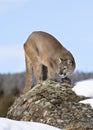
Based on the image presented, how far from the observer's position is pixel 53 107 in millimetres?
8992

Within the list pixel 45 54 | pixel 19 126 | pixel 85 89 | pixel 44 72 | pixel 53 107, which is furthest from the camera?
pixel 45 54

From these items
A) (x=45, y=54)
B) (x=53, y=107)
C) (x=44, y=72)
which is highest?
(x=45, y=54)

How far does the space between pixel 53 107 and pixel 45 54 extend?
4386 mm

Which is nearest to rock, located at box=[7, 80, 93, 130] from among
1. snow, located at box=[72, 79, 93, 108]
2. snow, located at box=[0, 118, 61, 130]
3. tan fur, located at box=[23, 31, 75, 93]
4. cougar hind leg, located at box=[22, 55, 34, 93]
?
snow, located at box=[72, 79, 93, 108]

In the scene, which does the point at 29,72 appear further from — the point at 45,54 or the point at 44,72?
the point at 45,54

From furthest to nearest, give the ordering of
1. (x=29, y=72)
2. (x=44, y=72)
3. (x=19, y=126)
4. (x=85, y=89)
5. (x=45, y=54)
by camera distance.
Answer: (x=45, y=54), (x=44, y=72), (x=29, y=72), (x=85, y=89), (x=19, y=126)

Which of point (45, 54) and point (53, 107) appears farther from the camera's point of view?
point (45, 54)

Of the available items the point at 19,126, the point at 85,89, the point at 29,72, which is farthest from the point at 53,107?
the point at 29,72

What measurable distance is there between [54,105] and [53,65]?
4.27 metres

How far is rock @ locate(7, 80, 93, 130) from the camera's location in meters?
8.72

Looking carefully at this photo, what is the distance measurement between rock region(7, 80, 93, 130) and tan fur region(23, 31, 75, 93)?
9.83ft

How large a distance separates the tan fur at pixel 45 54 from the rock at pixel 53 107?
3.00m

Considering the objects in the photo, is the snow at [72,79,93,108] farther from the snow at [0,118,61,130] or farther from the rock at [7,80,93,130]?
the snow at [0,118,61,130]

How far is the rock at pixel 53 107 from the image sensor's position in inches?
343
